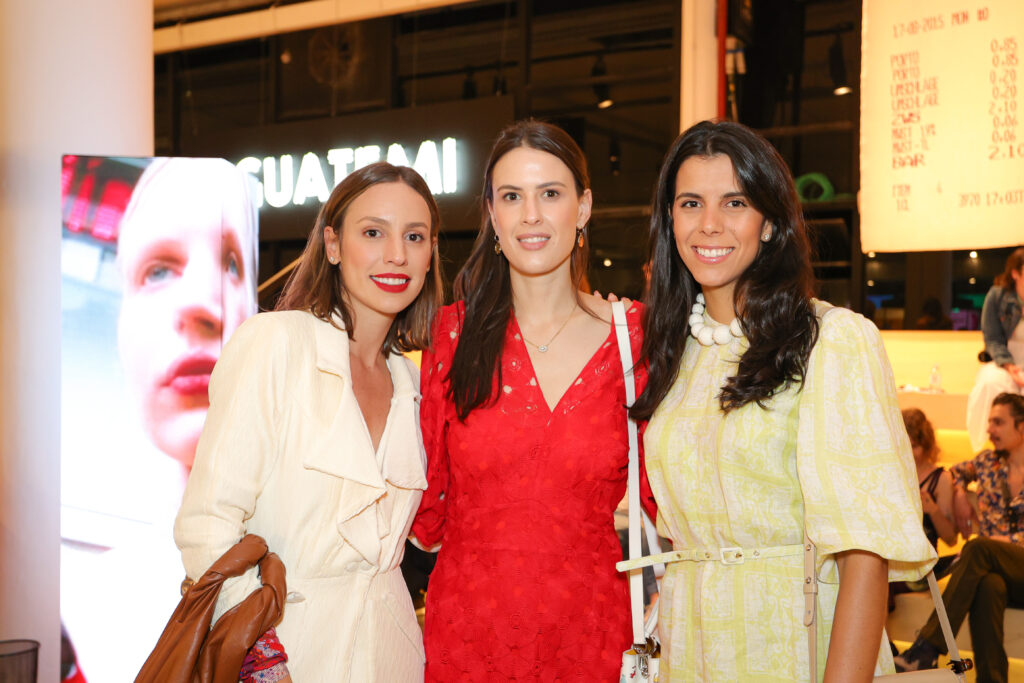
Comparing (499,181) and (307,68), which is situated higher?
(307,68)

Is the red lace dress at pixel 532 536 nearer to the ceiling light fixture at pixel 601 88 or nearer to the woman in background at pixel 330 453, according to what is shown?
the woman in background at pixel 330 453

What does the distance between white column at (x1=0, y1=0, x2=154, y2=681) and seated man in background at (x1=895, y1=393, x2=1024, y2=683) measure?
135 inches

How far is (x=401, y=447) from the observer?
203cm

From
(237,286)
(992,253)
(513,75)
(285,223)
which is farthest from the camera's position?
(285,223)

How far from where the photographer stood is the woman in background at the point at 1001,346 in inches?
199

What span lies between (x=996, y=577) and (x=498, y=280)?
3.29 metres

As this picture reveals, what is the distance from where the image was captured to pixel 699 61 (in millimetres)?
7379

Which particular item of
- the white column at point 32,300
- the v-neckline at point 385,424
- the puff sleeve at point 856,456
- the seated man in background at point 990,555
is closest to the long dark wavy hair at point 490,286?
the v-neckline at point 385,424

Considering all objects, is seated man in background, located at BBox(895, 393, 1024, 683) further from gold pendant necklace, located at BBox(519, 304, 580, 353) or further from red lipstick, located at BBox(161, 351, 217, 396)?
red lipstick, located at BBox(161, 351, 217, 396)

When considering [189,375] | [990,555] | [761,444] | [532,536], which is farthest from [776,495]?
[990,555]

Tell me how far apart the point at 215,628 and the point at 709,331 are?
110 centimetres

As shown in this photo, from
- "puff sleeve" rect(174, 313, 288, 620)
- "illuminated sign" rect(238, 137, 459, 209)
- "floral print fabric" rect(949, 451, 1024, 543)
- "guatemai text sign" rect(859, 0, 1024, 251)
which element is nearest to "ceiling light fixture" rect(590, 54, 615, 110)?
"illuminated sign" rect(238, 137, 459, 209)

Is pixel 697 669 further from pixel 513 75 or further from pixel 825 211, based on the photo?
pixel 513 75

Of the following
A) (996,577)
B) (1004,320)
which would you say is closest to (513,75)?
(1004,320)
